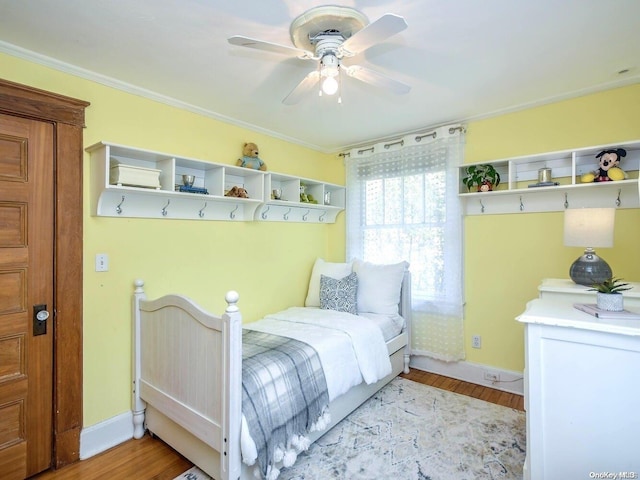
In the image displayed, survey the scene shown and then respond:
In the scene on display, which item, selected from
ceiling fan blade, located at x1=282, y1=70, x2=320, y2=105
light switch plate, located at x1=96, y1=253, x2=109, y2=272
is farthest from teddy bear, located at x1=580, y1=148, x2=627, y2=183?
light switch plate, located at x1=96, y1=253, x2=109, y2=272

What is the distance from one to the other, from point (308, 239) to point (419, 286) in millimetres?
1262

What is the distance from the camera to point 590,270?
6.31ft

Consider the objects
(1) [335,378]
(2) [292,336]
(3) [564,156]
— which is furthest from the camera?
(3) [564,156]

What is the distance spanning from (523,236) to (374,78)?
1916mm

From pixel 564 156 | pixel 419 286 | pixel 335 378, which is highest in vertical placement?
pixel 564 156

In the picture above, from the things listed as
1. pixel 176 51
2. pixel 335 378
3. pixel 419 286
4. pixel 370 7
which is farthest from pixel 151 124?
pixel 419 286

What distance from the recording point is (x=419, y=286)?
3.16m

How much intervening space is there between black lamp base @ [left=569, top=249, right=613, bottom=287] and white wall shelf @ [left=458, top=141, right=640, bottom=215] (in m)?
0.62

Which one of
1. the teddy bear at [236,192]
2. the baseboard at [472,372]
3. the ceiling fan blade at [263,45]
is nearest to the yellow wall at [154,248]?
the teddy bear at [236,192]

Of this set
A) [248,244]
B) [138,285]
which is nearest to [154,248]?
[138,285]

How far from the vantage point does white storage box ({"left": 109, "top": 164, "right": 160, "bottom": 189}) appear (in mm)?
1954

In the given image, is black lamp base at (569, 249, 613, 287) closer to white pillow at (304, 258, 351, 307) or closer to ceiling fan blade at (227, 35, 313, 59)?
white pillow at (304, 258, 351, 307)

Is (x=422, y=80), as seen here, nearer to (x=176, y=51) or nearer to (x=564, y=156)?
(x=564, y=156)

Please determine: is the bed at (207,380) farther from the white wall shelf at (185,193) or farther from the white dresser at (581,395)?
the white dresser at (581,395)
